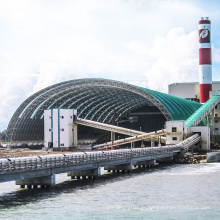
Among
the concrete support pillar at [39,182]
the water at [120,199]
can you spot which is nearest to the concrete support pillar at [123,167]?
the water at [120,199]

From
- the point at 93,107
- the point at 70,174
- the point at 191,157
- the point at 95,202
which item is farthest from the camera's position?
the point at 93,107

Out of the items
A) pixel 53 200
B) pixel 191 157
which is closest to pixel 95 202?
pixel 53 200

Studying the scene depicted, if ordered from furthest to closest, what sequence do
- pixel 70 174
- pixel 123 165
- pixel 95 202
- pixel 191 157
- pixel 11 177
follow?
pixel 191 157 → pixel 123 165 → pixel 70 174 → pixel 11 177 → pixel 95 202

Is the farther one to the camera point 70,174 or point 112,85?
point 112,85

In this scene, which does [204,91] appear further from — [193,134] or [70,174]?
[70,174]

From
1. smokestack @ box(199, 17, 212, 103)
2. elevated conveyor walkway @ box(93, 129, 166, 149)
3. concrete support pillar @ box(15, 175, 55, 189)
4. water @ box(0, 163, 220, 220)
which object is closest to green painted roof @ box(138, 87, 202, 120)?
elevated conveyor walkway @ box(93, 129, 166, 149)

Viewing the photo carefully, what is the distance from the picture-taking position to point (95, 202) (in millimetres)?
38844

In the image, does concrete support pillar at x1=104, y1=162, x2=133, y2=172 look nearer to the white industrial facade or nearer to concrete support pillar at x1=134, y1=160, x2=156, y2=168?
concrete support pillar at x1=134, y1=160, x2=156, y2=168

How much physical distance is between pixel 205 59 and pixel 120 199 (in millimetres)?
81521

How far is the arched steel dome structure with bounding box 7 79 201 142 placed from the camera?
9269 centimetres

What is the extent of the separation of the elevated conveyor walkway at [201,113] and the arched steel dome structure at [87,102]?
3.03 metres

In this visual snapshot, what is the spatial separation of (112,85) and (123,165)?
32046 millimetres

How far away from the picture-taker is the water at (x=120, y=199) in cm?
3438

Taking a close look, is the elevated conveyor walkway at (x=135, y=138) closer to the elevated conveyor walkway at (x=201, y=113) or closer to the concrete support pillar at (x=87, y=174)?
the elevated conveyor walkway at (x=201, y=113)
